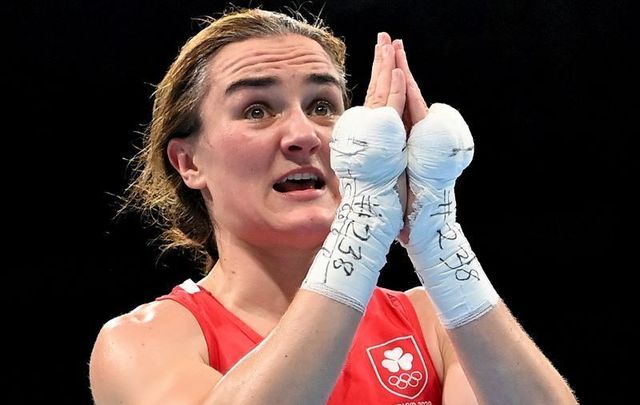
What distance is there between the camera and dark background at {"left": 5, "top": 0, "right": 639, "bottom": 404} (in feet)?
11.5

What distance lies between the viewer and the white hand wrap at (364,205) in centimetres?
146

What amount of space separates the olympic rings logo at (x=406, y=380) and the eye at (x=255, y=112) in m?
0.58

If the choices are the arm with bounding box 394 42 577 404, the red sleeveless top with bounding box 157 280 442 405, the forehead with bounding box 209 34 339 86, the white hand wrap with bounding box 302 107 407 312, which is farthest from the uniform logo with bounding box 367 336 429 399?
the forehead with bounding box 209 34 339 86

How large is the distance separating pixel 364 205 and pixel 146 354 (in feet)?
1.56

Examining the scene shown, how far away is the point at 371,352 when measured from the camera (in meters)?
1.80

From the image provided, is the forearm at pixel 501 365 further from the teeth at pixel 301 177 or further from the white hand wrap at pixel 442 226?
the teeth at pixel 301 177

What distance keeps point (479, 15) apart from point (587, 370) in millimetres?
1442

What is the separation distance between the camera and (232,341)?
5.74ft

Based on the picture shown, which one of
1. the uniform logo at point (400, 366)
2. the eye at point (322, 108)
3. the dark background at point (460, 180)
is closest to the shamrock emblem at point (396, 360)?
the uniform logo at point (400, 366)

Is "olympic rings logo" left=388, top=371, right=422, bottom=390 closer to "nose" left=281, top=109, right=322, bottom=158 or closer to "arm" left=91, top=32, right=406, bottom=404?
"arm" left=91, top=32, right=406, bottom=404

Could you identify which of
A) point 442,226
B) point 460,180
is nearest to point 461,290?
point 442,226

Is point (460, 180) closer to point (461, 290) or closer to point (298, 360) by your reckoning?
point (461, 290)

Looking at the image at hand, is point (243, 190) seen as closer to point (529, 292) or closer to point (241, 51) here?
point (241, 51)

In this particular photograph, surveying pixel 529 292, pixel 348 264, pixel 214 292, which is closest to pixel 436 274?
pixel 348 264
